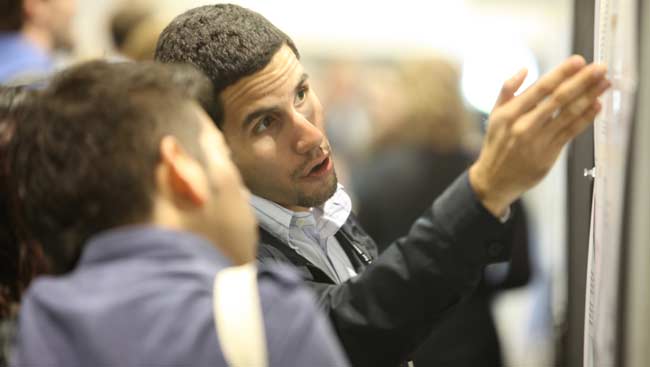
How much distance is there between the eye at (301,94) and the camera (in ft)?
4.46

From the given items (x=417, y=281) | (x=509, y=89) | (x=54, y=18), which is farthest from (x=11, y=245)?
(x=54, y=18)

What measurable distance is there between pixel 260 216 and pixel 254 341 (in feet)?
1.61

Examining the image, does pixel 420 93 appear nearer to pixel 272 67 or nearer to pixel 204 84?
pixel 272 67

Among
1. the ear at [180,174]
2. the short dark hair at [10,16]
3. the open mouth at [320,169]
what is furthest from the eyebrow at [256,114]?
the short dark hair at [10,16]

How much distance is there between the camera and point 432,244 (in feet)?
3.82

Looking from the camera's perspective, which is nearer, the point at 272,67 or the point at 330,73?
the point at 272,67

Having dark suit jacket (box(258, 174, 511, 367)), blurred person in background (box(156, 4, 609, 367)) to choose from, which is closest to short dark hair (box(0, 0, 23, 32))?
blurred person in background (box(156, 4, 609, 367))

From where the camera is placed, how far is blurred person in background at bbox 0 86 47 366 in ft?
3.68

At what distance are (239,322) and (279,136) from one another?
19.5 inches

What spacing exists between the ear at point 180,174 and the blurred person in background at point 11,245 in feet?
0.75

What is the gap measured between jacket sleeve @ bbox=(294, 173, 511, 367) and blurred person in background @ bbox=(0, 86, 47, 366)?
407mm

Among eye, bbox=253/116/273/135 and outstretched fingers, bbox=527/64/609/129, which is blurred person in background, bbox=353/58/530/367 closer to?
eye, bbox=253/116/273/135

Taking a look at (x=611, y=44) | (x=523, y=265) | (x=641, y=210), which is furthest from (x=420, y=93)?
(x=611, y=44)

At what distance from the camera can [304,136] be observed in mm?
1344
